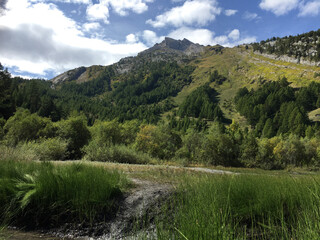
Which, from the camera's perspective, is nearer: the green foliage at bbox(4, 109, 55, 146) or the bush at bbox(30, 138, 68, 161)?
the bush at bbox(30, 138, 68, 161)

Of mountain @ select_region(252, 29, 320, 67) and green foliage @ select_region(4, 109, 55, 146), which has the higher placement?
mountain @ select_region(252, 29, 320, 67)

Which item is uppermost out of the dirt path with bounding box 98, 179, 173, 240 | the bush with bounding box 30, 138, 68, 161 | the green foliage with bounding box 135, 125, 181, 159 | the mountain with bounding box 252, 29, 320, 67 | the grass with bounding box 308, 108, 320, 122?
the mountain with bounding box 252, 29, 320, 67

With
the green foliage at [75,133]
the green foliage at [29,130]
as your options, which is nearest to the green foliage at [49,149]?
the green foliage at [75,133]

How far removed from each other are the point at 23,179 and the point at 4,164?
1.72 m

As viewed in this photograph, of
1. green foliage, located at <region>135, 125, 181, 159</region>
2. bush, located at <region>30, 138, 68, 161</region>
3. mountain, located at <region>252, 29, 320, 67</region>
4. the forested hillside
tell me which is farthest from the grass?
bush, located at <region>30, 138, 68, 161</region>

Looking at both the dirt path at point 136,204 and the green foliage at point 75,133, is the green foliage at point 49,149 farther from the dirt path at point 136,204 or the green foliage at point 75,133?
the dirt path at point 136,204

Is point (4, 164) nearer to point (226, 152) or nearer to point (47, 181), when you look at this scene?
point (47, 181)

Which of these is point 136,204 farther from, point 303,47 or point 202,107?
point 303,47

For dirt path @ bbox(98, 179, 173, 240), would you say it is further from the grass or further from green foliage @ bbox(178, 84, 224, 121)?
the grass

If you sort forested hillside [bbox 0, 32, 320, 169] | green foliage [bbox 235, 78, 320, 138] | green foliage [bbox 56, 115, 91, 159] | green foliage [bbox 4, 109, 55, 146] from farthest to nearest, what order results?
1. green foliage [bbox 235, 78, 320, 138]
2. green foliage [bbox 4, 109, 55, 146]
3. green foliage [bbox 56, 115, 91, 159]
4. forested hillside [bbox 0, 32, 320, 169]

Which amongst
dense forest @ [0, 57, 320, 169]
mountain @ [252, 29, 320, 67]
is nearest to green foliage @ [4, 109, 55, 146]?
dense forest @ [0, 57, 320, 169]

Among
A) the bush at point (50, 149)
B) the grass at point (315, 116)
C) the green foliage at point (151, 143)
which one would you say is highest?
the grass at point (315, 116)

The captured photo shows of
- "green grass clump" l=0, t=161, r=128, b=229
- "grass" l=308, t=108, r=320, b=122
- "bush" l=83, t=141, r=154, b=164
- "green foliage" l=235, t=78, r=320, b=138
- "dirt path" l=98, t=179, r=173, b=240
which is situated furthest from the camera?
"grass" l=308, t=108, r=320, b=122

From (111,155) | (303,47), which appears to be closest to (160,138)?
(111,155)
